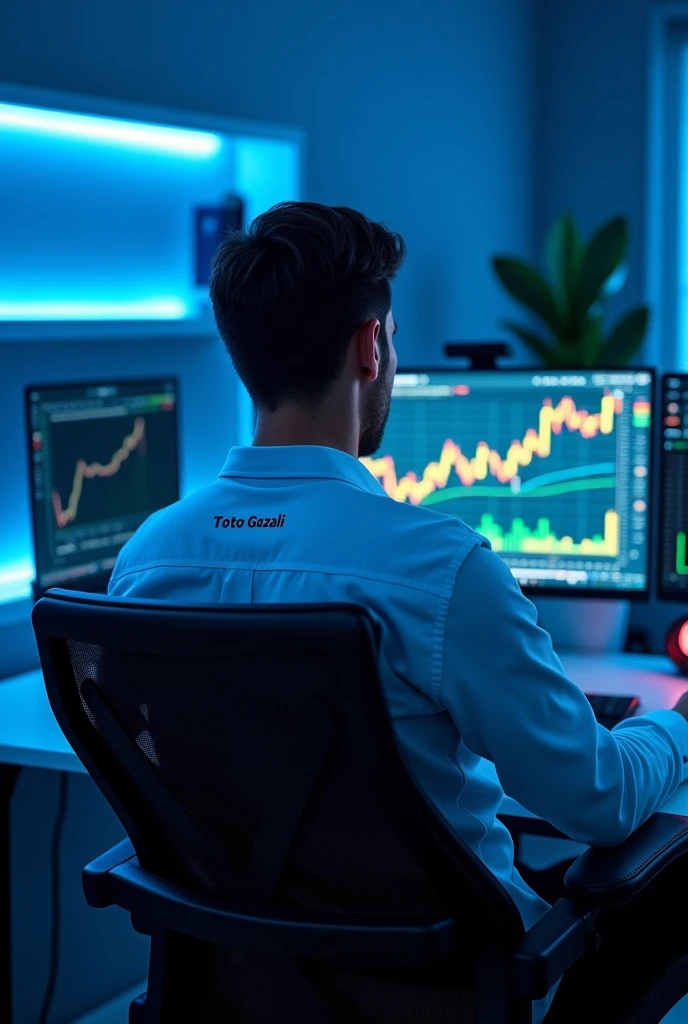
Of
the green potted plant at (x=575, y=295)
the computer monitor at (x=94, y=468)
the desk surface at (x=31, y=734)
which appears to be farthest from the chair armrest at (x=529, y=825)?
the green potted plant at (x=575, y=295)

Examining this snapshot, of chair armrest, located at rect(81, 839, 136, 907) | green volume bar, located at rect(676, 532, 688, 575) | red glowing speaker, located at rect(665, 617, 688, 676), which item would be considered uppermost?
green volume bar, located at rect(676, 532, 688, 575)

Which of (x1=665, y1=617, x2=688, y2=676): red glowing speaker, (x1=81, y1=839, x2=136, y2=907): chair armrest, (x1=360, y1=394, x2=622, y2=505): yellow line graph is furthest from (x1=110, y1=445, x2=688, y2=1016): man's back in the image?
(x1=360, y1=394, x2=622, y2=505): yellow line graph

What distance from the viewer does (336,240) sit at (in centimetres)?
124

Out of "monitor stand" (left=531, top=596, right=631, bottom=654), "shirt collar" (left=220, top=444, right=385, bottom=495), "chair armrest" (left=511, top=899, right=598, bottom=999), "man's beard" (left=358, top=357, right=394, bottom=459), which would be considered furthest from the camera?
"monitor stand" (left=531, top=596, right=631, bottom=654)

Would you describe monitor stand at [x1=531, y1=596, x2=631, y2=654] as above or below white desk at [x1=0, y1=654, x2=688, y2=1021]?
above

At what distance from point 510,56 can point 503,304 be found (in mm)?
885

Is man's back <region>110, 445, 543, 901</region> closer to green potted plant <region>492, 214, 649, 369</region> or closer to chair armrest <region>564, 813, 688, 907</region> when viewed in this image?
chair armrest <region>564, 813, 688, 907</region>

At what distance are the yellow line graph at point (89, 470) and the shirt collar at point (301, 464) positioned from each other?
0.85 metres

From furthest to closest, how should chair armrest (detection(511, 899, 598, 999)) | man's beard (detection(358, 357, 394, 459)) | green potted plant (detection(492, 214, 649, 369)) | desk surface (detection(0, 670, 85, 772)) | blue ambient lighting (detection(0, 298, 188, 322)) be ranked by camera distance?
green potted plant (detection(492, 214, 649, 369)) → blue ambient lighting (detection(0, 298, 188, 322)) → desk surface (detection(0, 670, 85, 772)) → man's beard (detection(358, 357, 394, 459)) → chair armrest (detection(511, 899, 598, 999))

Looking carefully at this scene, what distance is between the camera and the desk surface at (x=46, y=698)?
169cm

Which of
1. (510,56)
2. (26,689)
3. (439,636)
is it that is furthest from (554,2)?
(439,636)

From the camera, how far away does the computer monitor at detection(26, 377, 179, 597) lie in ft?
6.55

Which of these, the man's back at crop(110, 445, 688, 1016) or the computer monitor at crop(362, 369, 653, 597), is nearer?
the man's back at crop(110, 445, 688, 1016)

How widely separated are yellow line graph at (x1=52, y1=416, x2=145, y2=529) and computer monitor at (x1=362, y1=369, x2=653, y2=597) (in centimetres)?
42
